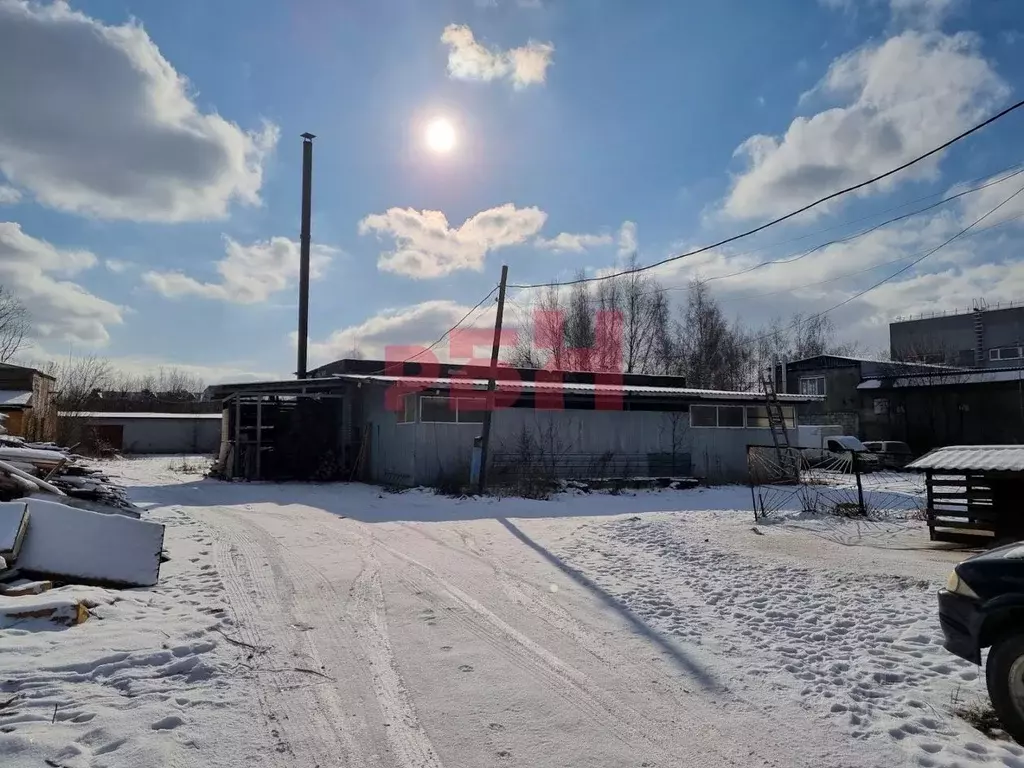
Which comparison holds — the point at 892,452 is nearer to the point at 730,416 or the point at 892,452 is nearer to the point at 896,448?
the point at 896,448

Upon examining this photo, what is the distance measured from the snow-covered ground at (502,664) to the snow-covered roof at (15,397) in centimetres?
2155

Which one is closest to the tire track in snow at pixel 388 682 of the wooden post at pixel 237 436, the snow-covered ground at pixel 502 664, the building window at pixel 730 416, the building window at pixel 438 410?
the snow-covered ground at pixel 502 664

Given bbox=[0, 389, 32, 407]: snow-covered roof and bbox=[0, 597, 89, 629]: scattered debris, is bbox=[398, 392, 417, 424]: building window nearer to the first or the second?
bbox=[0, 597, 89, 629]: scattered debris

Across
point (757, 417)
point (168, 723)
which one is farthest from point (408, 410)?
point (168, 723)

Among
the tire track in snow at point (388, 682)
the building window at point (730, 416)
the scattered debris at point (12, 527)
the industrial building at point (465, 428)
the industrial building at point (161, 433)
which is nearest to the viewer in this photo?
the tire track in snow at point (388, 682)

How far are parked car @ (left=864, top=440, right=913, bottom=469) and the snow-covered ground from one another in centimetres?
2202

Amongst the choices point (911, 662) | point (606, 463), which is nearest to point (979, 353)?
point (606, 463)

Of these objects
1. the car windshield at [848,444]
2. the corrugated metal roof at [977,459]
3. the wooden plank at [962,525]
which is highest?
the corrugated metal roof at [977,459]

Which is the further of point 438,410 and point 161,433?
point 161,433

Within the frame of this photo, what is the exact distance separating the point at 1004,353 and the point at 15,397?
62.1 metres

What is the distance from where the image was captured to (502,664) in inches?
199

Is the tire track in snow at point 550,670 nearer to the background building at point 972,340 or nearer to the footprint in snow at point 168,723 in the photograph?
the footprint in snow at point 168,723

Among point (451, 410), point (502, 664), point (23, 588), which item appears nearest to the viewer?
point (502, 664)

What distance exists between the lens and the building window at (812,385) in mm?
40094
